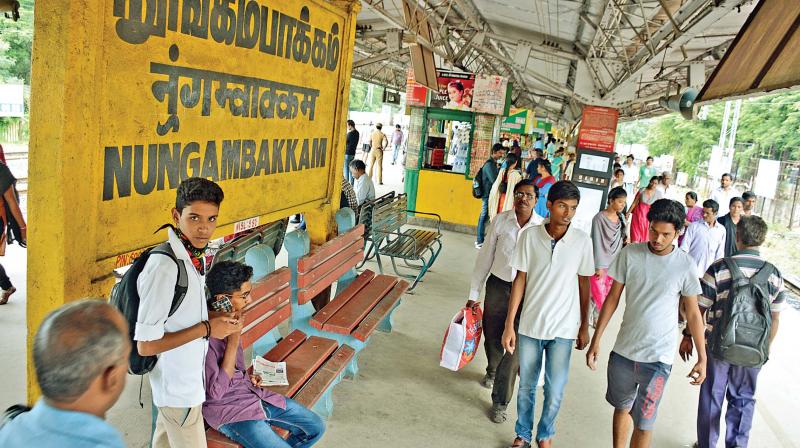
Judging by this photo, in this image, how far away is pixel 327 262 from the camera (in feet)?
17.0

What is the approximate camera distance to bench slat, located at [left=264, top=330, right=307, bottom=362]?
3987 millimetres

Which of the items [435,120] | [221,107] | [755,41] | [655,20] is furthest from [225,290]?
[435,120]

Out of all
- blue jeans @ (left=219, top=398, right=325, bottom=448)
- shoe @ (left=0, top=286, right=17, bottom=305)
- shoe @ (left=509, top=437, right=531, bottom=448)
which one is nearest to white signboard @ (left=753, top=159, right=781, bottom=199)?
shoe @ (left=509, top=437, right=531, bottom=448)

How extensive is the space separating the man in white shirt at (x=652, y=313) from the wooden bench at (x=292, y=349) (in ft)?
6.25

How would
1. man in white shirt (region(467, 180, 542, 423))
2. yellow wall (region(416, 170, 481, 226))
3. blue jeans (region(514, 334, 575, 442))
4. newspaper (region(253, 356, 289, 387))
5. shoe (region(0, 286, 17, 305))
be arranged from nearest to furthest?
newspaper (region(253, 356, 289, 387)) < blue jeans (region(514, 334, 575, 442)) < man in white shirt (region(467, 180, 542, 423)) < shoe (region(0, 286, 17, 305)) < yellow wall (region(416, 170, 481, 226))

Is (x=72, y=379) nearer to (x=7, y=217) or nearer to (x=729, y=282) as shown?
(x=729, y=282)

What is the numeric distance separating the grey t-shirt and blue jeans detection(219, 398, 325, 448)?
200cm

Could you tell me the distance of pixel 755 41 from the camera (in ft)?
11.8

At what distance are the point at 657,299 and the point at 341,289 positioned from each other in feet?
10.3

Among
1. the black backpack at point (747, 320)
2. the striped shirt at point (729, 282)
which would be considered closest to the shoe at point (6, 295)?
the striped shirt at point (729, 282)

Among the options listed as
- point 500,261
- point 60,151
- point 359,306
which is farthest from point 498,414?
point 60,151

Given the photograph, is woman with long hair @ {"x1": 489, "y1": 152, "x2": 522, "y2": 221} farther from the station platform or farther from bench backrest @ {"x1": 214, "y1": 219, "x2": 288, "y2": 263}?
bench backrest @ {"x1": 214, "y1": 219, "x2": 288, "y2": 263}

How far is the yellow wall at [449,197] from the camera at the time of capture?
12055 millimetres

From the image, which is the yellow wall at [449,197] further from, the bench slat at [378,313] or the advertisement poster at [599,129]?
the bench slat at [378,313]
